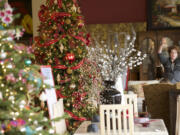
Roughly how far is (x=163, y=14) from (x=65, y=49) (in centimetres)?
621

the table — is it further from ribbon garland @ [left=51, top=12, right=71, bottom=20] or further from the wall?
the wall

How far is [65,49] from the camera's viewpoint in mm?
4270

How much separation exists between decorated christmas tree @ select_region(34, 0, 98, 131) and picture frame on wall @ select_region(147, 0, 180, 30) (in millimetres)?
5876

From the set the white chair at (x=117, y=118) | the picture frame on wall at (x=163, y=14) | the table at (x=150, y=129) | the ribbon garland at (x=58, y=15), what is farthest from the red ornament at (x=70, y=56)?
the picture frame on wall at (x=163, y=14)

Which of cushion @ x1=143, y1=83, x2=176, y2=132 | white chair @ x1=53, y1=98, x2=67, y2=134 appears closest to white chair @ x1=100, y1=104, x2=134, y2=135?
white chair @ x1=53, y1=98, x2=67, y2=134

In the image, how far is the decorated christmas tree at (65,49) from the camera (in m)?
4.24

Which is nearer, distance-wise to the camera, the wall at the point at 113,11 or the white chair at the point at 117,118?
the white chair at the point at 117,118

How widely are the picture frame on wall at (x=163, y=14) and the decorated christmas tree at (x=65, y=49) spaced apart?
5.88 metres

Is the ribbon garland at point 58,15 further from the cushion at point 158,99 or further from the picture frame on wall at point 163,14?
the picture frame on wall at point 163,14

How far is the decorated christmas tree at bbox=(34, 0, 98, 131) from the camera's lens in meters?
4.24

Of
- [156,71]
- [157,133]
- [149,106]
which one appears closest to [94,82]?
[149,106]

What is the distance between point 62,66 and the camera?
14.0 feet

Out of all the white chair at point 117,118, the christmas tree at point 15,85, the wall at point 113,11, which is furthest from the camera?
the wall at point 113,11

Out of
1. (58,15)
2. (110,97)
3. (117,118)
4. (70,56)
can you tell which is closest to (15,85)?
(117,118)
